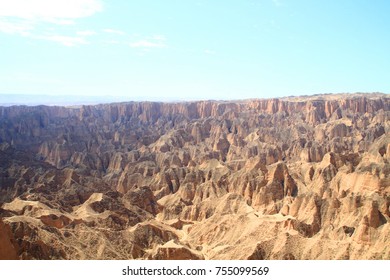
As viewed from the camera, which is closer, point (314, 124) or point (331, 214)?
point (331, 214)

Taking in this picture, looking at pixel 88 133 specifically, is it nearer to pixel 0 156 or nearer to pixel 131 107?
pixel 131 107

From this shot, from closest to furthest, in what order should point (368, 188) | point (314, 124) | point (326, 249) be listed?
1. point (326, 249)
2. point (368, 188)
3. point (314, 124)

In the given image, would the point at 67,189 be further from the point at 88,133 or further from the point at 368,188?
the point at 88,133

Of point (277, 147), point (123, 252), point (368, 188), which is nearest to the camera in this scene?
point (123, 252)

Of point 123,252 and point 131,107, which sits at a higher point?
point 131,107

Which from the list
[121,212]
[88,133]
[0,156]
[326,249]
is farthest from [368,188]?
[88,133]

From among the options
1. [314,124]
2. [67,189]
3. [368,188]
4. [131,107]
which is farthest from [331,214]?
[131,107]
